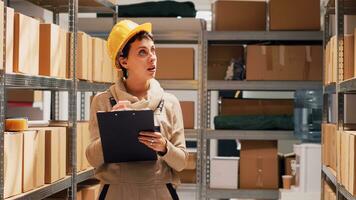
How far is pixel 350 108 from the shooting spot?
4168 mm

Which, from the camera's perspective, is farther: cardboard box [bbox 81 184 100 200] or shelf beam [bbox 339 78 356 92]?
cardboard box [bbox 81 184 100 200]

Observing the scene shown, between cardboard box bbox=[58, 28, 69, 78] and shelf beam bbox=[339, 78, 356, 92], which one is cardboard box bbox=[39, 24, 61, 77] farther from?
shelf beam bbox=[339, 78, 356, 92]

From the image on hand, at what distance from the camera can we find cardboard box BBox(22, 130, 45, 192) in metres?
3.00

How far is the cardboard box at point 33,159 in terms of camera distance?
3.00m

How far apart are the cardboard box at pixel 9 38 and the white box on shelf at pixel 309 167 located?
2814mm

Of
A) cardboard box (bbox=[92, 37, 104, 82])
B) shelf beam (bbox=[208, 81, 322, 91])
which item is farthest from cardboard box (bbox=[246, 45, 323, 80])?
cardboard box (bbox=[92, 37, 104, 82])

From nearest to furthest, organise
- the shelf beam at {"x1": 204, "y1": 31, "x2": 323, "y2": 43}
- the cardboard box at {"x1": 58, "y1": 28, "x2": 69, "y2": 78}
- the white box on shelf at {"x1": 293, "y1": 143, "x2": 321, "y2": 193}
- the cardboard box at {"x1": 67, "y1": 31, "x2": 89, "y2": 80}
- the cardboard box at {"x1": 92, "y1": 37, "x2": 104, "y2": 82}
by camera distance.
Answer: the cardboard box at {"x1": 58, "y1": 28, "x2": 69, "y2": 78}
the cardboard box at {"x1": 67, "y1": 31, "x2": 89, "y2": 80}
the cardboard box at {"x1": 92, "y1": 37, "x2": 104, "y2": 82}
the white box on shelf at {"x1": 293, "y1": 143, "x2": 321, "y2": 193}
the shelf beam at {"x1": 204, "y1": 31, "x2": 323, "y2": 43}

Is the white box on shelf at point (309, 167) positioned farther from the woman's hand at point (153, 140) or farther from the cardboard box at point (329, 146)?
the woman's hand at point (153, 140)

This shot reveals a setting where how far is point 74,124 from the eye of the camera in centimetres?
379

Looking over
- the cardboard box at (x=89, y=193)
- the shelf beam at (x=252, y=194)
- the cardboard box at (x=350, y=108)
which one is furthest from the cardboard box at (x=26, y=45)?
the shelf beam at (x=252, y=194)

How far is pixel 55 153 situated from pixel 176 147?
1.13m

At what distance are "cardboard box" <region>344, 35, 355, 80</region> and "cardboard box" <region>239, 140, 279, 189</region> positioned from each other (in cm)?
184

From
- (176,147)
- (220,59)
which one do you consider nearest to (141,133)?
(176,147)

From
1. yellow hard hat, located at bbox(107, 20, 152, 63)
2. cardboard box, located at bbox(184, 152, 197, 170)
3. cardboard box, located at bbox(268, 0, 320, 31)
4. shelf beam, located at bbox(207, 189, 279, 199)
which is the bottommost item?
shelf beam, located at bbox(207, 189, 279, 199)
